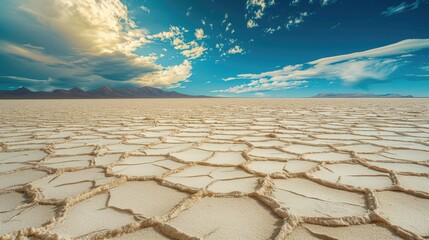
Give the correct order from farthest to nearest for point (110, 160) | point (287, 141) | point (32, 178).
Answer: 1. point (287, 141)
2. point (110, 160)
3. point (32, 178)

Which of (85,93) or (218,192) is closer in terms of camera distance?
(218,192)

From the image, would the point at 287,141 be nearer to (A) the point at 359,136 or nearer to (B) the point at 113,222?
(A) the point at 359,136

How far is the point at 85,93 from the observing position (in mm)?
67688

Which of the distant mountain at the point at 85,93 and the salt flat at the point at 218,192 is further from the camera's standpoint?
the distant mountain at the point at 85,93

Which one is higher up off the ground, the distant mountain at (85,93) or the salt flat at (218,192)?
the salt flat at (218,192)

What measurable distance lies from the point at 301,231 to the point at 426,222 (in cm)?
44

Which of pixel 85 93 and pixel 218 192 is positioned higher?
pixel 218 192

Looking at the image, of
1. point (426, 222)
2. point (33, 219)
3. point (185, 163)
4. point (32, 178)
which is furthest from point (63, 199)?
point (426, 222)

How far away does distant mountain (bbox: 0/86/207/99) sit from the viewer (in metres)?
60.3

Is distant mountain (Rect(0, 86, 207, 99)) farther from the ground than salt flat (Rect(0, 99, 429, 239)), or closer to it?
closer to it

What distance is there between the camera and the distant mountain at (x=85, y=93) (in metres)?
60.3

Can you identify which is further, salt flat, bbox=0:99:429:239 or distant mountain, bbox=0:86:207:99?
distant mountain, bbox=0:86:207:99

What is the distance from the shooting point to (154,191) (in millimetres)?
1199

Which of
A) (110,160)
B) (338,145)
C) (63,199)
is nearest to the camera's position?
(63,199)
